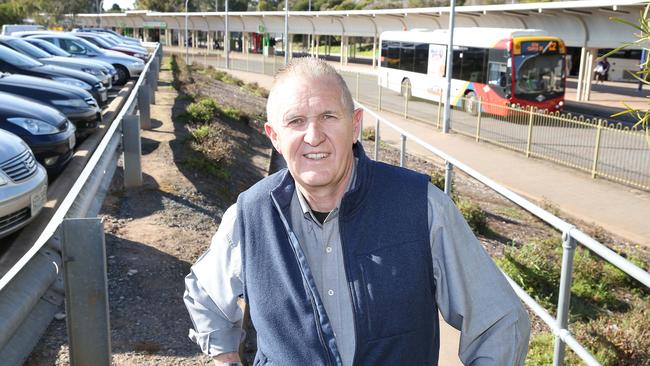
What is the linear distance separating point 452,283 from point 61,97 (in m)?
9.52

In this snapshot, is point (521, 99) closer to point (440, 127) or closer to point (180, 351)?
point (440, 127)

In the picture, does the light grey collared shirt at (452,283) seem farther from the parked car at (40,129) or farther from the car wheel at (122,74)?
the car wheel at (122,74)

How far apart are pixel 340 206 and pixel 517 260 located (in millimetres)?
5625

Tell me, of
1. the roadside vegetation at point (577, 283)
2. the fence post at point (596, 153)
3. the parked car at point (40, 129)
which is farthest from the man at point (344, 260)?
the fence post at point (596, 153)

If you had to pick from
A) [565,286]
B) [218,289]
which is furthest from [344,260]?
[565,286]

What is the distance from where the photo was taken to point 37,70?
12.0 metres

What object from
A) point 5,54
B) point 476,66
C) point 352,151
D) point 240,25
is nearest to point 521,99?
point 476,66

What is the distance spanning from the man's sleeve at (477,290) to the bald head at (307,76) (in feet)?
1.44

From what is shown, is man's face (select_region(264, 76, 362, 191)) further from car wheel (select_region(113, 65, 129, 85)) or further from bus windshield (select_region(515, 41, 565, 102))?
bus windshield (select_region(515, 41, 565, 102))

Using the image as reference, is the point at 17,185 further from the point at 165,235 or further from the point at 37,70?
the point at 37,70

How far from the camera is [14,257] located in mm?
5805

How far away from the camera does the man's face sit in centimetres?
208

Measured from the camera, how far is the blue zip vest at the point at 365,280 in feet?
6.38

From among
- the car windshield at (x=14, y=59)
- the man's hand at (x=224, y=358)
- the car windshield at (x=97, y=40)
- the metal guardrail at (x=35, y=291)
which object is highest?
the car windshield at (x=97, y=40)
